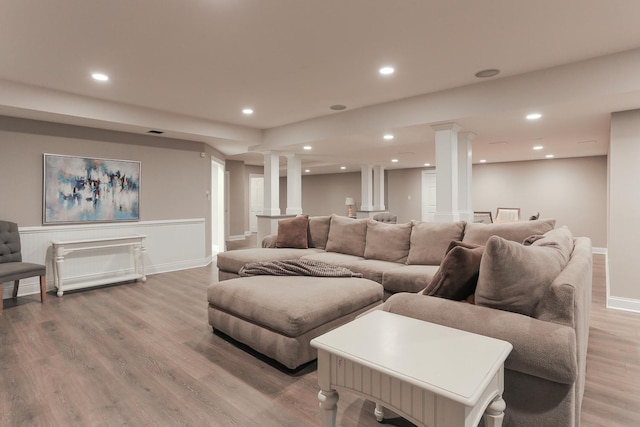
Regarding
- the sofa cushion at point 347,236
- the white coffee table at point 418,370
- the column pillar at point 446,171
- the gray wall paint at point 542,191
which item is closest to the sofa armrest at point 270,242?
the sofa cushion at point 347,236

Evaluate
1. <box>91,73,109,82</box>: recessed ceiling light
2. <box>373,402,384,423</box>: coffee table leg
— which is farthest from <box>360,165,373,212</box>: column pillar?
<box>373,402,384,423</box>: coffee table leg

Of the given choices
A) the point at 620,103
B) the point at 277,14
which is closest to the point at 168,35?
the point at 277,14

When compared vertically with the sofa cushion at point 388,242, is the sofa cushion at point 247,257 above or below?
below

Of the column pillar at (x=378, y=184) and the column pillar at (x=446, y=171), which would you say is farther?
the column pillar at (x=378, y=184)

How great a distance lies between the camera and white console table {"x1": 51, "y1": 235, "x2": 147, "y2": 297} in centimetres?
427

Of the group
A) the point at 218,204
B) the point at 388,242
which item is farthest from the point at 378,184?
the point at 388,242

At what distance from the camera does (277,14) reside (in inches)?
95.7

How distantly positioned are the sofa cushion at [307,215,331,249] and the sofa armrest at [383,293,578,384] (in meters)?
3.06

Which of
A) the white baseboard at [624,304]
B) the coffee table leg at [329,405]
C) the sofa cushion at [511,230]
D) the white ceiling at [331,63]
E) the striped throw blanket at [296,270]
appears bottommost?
the white baseboard at [624,304]

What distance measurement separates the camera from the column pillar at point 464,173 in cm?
496

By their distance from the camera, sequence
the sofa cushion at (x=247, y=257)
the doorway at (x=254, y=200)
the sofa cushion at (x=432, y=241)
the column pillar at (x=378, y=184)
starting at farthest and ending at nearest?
the doorway at (x=254, y=200), the column pillar at (x=378, y=184), the sofa cushion at (x=247, y=257), the sofa cushion at (x=432, y=241)

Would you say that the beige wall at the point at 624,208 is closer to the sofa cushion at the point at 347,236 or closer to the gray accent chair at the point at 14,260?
the sofa cushion at the point at 347,236

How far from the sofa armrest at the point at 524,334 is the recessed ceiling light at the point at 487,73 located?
2822 mm

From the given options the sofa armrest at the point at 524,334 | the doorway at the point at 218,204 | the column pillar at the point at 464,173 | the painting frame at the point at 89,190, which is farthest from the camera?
the doorway at the point at 218,204
